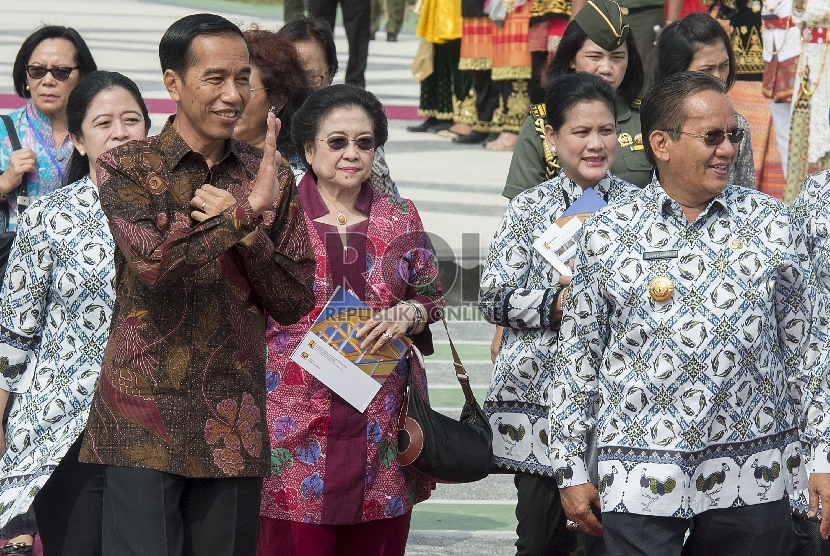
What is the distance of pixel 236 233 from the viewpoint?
3.54 meters

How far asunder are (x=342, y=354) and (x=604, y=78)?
1734 mm

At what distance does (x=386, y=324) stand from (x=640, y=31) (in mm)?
6001

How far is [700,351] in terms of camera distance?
4.03m

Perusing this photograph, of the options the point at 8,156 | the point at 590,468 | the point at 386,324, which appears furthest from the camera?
the point at 8,156

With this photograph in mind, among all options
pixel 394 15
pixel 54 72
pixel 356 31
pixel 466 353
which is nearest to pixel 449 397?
pixel 466 353

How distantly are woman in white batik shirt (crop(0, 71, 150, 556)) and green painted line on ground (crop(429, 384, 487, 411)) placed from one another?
3.67 meters

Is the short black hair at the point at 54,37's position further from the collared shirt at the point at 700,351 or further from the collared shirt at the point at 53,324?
the collared shirt at the point at 700,351

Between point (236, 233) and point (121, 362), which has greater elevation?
point (236, 233)

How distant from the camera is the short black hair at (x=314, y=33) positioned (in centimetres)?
625

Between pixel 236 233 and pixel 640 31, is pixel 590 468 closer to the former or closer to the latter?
pixel 236 233

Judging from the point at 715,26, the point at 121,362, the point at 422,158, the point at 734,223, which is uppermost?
the point at 715,26

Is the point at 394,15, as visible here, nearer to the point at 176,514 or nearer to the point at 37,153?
the point at 37,153

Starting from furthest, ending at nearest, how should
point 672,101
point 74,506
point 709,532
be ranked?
1. point 74,506
2. point 672,101
3. point 709,532

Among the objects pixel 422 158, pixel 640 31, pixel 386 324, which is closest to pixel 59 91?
pixel 386 324
